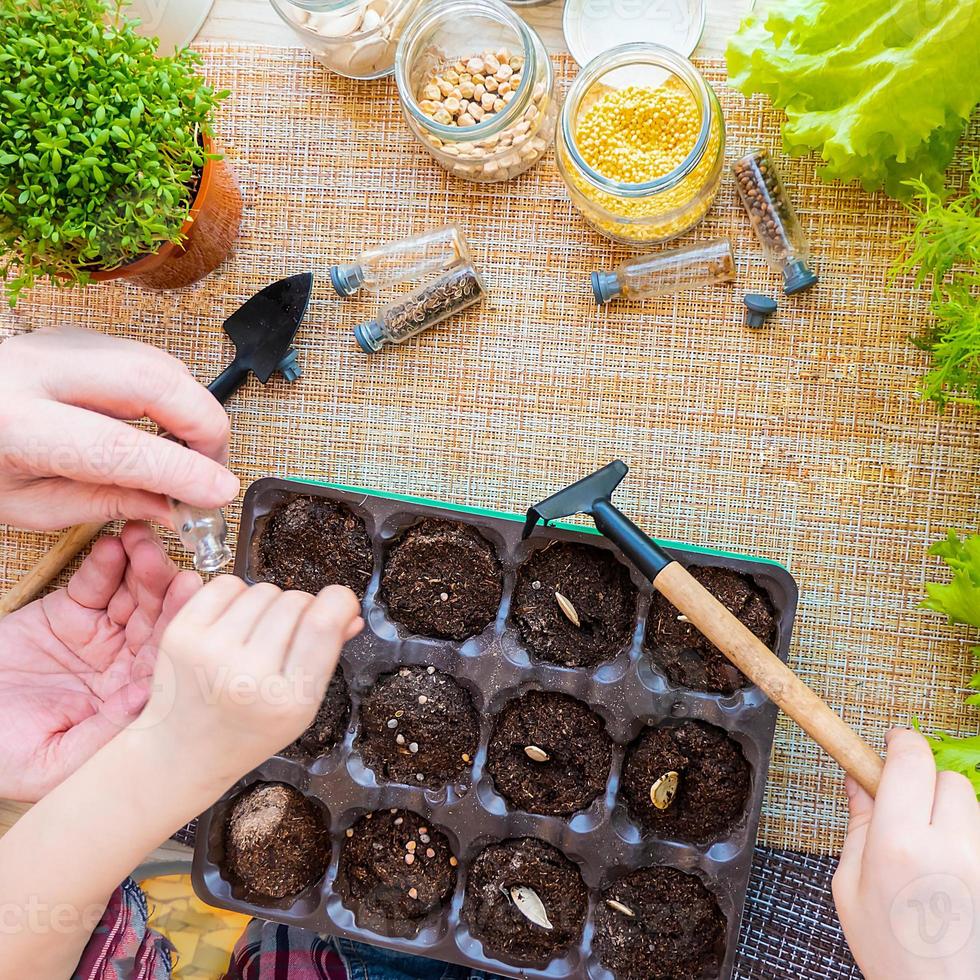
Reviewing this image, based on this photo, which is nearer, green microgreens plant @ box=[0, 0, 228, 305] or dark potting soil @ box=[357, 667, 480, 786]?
green microgreens plant @ box=[0, 0, 228, 305]

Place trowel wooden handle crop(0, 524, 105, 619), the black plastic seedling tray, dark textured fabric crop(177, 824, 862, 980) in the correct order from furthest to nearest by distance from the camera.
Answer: trowel wooden handle crop(0, 524, 105, 619) → dark textured fabric crop(177, 824, 862, 980) → the black plastic seedling tray

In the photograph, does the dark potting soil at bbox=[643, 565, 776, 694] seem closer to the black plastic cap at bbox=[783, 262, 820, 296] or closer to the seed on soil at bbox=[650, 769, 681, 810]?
the seed on soil at bbox=[650, 769, 681, 810]

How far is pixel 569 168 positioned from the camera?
131cm

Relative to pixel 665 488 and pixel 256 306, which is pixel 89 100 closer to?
pixel 256 306

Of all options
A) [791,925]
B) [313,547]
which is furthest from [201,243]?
[791,925]

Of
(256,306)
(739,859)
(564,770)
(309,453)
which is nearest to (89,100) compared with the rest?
(256,306)

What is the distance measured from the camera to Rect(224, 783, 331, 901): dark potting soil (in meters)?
1.30

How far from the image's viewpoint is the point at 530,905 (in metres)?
1.26

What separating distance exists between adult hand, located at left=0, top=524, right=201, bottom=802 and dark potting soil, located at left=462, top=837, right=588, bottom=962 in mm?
588

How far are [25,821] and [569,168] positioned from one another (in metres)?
1.16

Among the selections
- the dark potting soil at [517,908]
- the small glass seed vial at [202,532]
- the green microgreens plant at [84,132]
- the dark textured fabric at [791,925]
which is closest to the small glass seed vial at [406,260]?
the green microgreens plant at [84,132]

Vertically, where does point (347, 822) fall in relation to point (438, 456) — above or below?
below

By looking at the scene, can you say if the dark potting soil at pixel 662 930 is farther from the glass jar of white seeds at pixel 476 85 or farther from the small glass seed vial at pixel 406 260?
the glass jar of white seeds at pixel 476 85

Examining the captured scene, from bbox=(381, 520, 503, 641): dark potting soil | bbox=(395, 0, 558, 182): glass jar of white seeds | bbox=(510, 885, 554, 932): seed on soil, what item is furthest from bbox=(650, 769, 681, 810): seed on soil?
bbox=(395, 0, 558, 182): glass jar of white seeds
